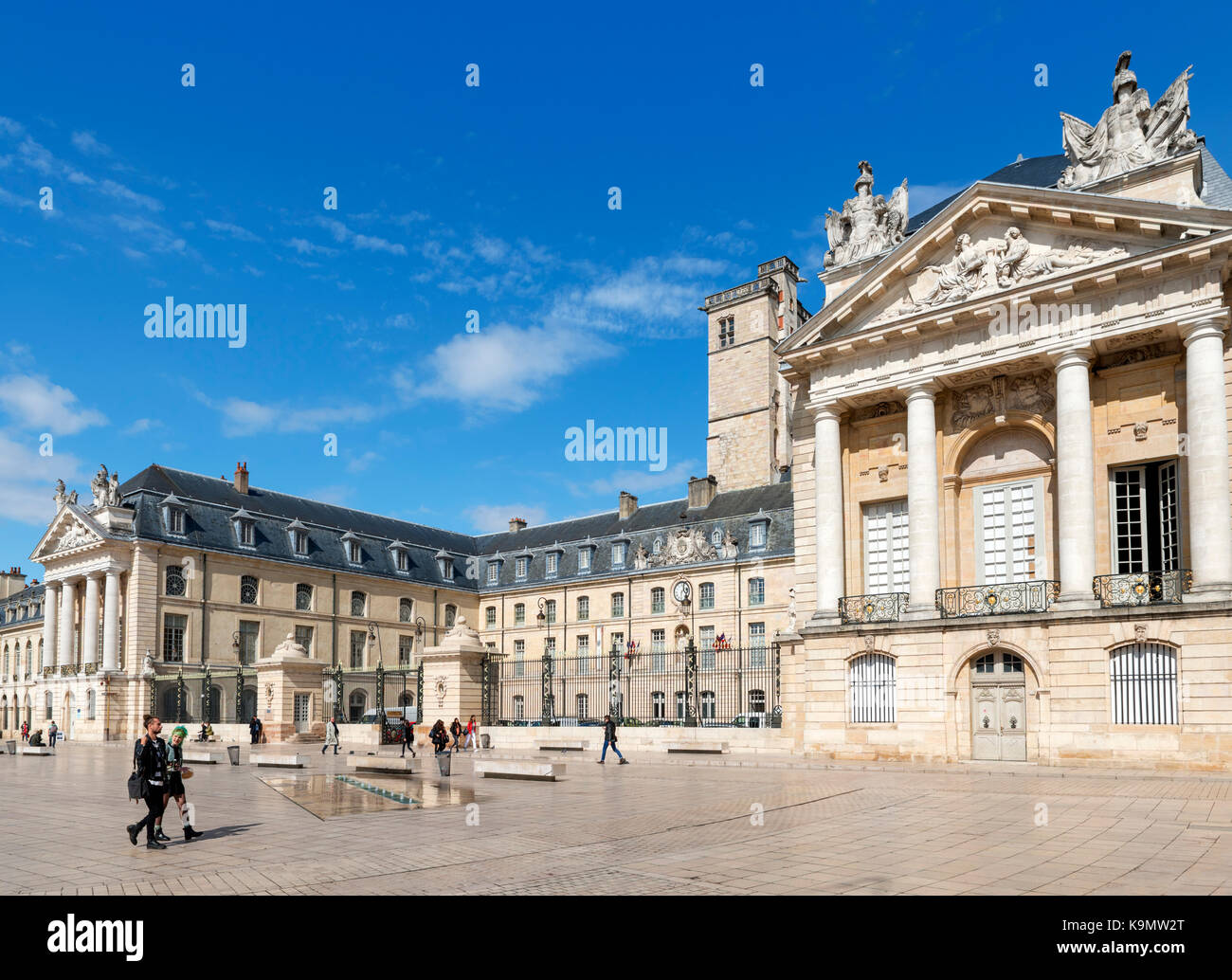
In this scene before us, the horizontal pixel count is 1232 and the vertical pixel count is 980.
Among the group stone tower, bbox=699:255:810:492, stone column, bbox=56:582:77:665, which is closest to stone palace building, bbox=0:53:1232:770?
stone column, bbox=56:582:77:665

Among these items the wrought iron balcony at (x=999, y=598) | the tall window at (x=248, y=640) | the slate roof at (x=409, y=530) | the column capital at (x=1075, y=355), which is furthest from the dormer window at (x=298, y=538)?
the column capital at (x=1075, y=355)

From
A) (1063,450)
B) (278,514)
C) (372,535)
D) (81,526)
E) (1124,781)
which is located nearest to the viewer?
(1124,781)

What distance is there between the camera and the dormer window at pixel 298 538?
5725 centimetres

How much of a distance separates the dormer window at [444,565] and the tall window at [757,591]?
22.9m

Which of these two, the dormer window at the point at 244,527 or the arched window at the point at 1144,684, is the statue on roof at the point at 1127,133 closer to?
the arched window at the point at 1144,684

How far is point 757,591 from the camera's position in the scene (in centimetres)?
5188

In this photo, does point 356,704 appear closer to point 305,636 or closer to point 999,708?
point 305,636

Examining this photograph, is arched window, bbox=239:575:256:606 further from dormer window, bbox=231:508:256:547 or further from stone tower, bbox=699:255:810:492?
stone tower, bbox=699:255:810:492

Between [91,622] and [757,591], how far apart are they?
113 ft
